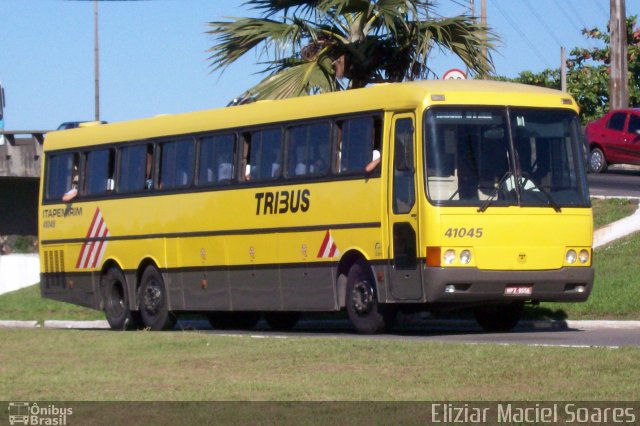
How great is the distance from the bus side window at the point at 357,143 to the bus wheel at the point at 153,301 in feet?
15.1

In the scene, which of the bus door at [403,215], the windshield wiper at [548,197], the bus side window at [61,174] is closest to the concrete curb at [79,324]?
the bus side window at [61,174]

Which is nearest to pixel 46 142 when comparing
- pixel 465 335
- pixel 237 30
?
pixel 237 30

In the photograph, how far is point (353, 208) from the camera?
18938 millimetres

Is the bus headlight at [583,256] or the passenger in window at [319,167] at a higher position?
the passenger in window at [319,167]

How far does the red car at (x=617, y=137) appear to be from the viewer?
124ft

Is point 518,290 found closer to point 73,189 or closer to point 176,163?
point 176,163

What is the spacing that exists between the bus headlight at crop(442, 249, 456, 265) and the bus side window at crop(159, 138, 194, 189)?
220 inches

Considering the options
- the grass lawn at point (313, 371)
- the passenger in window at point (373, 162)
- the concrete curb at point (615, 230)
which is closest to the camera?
the grass lawn at point (313, 371)

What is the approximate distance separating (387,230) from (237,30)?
270 inches

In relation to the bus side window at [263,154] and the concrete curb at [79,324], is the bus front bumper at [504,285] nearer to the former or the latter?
the bus side window at [263,154]

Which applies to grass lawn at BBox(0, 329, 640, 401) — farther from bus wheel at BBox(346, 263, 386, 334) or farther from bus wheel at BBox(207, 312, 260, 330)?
bus wheel at BBox(207, 312, 260, 330)

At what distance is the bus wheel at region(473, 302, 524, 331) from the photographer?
2000 centimetres

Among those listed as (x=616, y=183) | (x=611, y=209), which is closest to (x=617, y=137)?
(x=616, y=183)

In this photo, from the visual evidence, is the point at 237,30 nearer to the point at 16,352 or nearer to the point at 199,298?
the point at 199,298
